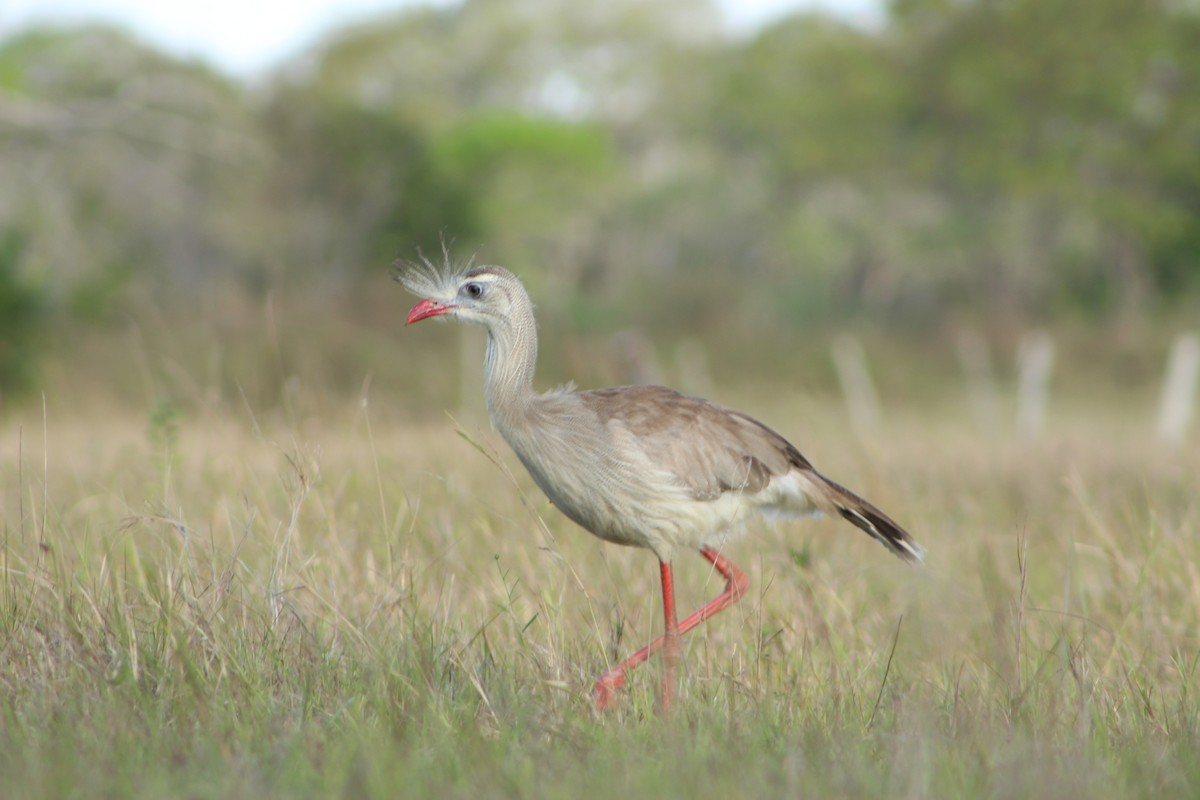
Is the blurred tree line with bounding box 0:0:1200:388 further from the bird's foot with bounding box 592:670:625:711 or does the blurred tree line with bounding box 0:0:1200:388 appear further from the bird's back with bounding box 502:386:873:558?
the bird's foot with bounding box 592:670:625:711

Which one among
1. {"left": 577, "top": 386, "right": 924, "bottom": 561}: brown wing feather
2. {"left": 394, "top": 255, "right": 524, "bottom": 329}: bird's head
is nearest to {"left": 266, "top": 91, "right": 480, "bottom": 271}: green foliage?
{"left": 577, "top": 386, "right": 924, "bottom": 561}: brown wing feather

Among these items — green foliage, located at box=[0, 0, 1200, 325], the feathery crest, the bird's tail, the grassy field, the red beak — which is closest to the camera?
the grassy field

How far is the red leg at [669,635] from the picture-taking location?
3443 mm

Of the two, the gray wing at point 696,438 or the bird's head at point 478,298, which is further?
the gray wing at point 696,438

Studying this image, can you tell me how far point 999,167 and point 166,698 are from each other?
30116 mm

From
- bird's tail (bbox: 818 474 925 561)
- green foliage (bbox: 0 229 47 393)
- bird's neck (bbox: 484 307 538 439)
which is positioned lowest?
green foliage (bbox: 0 229 47 393)

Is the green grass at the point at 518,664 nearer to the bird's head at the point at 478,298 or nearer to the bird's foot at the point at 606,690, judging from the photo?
the bird's foot at the point at 606,690

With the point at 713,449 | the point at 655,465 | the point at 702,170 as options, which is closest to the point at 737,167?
the point at 702,170

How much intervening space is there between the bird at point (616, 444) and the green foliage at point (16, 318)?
8.92 m

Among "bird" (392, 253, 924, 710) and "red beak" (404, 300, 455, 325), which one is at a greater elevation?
"red beak" (404, 300, 455, 325)

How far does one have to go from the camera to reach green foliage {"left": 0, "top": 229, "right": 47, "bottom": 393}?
12.1 meters

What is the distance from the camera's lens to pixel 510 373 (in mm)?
4148

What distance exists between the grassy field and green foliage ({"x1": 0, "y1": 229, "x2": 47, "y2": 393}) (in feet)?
22.4

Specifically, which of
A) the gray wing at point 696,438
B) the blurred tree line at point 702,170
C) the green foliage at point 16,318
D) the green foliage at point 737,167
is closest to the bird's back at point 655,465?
the gray wing at point 696,438
